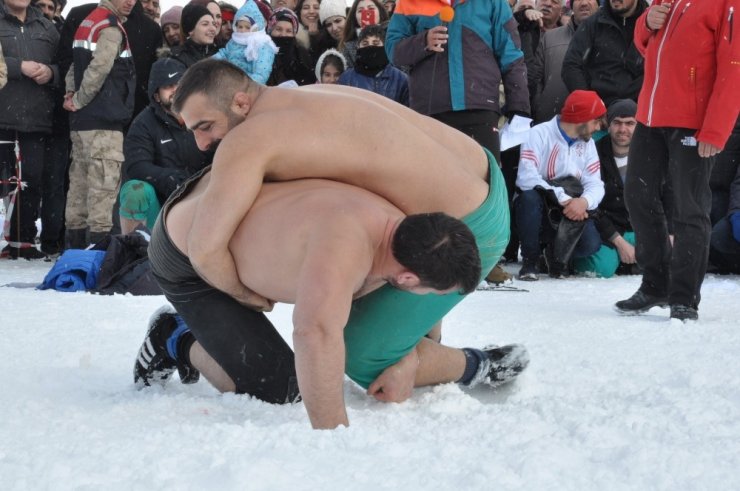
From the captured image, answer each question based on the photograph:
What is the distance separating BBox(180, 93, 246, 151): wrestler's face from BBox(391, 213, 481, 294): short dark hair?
0.62 m

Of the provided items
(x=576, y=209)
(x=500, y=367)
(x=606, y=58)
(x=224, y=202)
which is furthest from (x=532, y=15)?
(x=224, y=202)

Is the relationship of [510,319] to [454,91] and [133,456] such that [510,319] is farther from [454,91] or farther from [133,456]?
[133,456]

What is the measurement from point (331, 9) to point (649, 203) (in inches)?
127

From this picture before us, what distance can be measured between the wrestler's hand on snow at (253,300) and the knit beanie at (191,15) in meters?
3.84

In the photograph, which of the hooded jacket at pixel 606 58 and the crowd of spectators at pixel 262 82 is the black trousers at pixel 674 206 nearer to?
the crowd of spectators at pixel 262 82

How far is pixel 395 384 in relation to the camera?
8.08 feet

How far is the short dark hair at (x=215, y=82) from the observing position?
2.40 m

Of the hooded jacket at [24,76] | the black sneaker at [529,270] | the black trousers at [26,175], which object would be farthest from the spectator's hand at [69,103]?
the black sneaker at [529,270]

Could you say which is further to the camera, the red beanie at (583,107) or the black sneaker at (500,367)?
the red beanie at (583,107)

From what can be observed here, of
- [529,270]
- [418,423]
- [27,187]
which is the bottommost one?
[27,187]

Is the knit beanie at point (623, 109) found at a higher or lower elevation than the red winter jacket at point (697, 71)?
lower

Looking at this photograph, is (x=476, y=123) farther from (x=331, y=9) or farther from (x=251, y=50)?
(x=331, y=9)

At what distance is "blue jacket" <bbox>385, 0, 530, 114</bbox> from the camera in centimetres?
482

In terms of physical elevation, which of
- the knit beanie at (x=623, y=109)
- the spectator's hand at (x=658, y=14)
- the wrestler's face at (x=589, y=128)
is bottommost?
the wrestler's face at (x=589, y=128)
